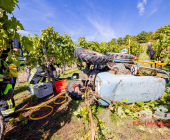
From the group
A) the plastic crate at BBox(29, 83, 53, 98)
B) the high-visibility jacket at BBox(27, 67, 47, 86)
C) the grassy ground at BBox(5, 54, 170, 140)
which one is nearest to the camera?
the grassy ground at BBox(5, 54, 170, 140)

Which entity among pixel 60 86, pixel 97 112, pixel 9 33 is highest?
pixel 9 33

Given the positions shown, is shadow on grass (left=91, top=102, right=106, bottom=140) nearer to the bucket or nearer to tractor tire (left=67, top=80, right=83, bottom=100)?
tractor tire (left=67, top=80, right=83, bottom=100)

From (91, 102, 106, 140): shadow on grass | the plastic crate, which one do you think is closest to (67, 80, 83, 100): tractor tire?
(91, 102, 106, 140): shadow on grass

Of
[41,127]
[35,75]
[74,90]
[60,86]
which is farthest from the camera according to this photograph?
[35,75]

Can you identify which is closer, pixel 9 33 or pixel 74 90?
pixel 9 33

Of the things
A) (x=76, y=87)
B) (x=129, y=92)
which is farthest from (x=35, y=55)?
(x=129, y=92)

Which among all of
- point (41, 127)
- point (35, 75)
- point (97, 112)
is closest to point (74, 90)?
point (97, 112)

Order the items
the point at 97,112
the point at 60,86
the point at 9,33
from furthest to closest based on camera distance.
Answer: the point at 60,86
the point at 97,112
the point at 9,33

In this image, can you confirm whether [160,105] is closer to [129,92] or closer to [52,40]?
[129,92]

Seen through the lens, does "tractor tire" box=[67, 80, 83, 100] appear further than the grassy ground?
Yes

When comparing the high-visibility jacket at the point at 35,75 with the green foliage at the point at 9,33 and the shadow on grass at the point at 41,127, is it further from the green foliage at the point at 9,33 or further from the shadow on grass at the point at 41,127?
the green foliage at the point at 9,33

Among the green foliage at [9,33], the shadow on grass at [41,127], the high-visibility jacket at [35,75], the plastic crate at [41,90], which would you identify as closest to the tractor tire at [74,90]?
the shadow on grass at [41,127]

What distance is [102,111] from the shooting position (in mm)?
2596

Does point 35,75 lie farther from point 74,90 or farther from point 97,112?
point 97,112
